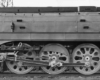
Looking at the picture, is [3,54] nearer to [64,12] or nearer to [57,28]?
[57,28]

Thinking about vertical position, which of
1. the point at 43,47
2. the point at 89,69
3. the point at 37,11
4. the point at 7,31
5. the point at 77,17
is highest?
the point at 37,11

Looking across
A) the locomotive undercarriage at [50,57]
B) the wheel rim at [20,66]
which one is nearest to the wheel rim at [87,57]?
the locomotive undercarriage at [50,57]

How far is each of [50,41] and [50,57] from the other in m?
0.71

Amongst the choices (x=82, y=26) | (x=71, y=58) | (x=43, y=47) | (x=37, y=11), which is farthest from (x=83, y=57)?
(x=37, y=11)

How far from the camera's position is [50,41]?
7.36 m

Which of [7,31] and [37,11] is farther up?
[37,11]

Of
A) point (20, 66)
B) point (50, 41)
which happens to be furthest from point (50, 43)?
point (20, 66)

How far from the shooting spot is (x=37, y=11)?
8125 millimetres

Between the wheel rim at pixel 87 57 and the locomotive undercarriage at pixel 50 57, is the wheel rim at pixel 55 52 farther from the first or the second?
the wheel rim at pixel 87 57

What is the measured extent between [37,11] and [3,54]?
2.61 meters

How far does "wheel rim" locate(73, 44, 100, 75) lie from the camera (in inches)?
289

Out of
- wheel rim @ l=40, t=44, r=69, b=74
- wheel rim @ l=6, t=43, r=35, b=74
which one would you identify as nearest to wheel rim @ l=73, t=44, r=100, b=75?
wheel rim @ l=40, t=44, r=69, b=74

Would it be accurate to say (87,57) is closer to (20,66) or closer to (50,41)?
(50,41)

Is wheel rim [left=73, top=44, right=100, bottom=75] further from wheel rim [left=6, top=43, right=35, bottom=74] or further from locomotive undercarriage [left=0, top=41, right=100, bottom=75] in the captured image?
wheel rim [left=6, top=43, right=35, bottom=74]
